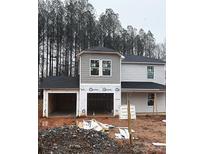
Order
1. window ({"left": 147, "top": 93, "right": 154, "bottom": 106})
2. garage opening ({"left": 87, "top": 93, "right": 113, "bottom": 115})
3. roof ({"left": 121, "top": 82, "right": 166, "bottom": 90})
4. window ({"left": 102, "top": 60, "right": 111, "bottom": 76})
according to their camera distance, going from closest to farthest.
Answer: window ({"left": 102, "top": 60, "right": 111, "bottom": 76}) → roof ({"left": 121, "top": 82, "right": 166, "bottom": 90}) → window ({"left": 147, "top": 93, "right": 154, "bottom": 106}) → garage opening ({"left": 87, "top": 93, "right": 113, "bottom": 115})

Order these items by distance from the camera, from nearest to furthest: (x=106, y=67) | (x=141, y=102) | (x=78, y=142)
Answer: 1. (x=78, y=142)
2. (x=106, y=67)
3. (x=141, y=102)

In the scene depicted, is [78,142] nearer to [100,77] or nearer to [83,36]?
[100,77]

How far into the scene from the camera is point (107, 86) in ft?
28.8

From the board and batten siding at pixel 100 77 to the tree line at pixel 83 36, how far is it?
0.78m

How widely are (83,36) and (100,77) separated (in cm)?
225

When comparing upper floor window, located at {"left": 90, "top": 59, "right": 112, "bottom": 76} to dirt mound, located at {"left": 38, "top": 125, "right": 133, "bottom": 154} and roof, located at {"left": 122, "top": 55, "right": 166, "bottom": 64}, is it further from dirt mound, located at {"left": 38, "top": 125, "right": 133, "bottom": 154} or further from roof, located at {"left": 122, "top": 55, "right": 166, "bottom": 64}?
dirt mound, located at {"left": 38, "top": 125, "right": 133, "bottom": 154}

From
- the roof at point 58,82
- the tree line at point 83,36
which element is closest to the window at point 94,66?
the roof at point 58,82

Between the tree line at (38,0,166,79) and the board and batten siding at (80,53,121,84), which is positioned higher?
the tree line at (38,0,166,79)

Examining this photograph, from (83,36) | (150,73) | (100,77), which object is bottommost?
(100,77)

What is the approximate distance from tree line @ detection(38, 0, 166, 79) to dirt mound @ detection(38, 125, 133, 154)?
4537 millimetres

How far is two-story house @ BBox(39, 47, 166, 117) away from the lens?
867 cm

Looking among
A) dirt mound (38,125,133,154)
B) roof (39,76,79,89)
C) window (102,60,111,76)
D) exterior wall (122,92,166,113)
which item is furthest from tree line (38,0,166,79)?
dirt mound (38,125,133,154)

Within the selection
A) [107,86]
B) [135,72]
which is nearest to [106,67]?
[107,86]
